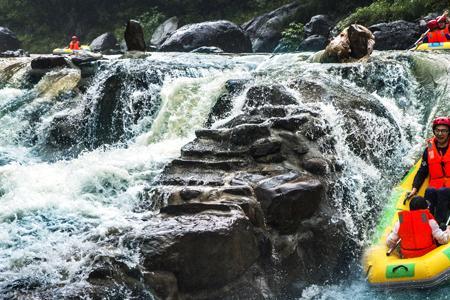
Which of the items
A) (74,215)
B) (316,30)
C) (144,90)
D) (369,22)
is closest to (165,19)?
(316,30)

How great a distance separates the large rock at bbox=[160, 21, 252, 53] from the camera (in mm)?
17984

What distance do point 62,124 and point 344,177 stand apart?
5.64 meters

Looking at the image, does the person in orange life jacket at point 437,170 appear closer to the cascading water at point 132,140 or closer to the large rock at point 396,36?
the cascading water at point 132,140

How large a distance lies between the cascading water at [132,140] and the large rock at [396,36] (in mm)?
2776

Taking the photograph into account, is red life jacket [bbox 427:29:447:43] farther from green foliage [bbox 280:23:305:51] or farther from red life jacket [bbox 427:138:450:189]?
green foliage [bbox 280:23:305:51]

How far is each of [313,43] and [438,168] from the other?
12251 millimetres

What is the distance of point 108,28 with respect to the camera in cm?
3030

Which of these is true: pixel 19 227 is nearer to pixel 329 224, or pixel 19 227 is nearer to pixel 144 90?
pixel 329 224

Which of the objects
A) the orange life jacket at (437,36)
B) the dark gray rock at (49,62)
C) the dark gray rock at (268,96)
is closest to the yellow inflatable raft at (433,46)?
the orange life jacket at (437,36)

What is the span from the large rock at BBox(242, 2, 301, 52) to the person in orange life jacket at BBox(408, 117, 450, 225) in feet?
46.4

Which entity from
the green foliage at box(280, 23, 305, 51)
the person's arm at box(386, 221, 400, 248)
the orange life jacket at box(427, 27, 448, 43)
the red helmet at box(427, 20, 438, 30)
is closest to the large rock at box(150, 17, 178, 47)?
the green foliage at box(280, 23, 305, 51)

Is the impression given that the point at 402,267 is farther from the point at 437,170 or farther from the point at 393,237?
the point at 437,170

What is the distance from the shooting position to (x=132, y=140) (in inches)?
365

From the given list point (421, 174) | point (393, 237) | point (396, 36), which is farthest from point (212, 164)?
point (396, 36)
